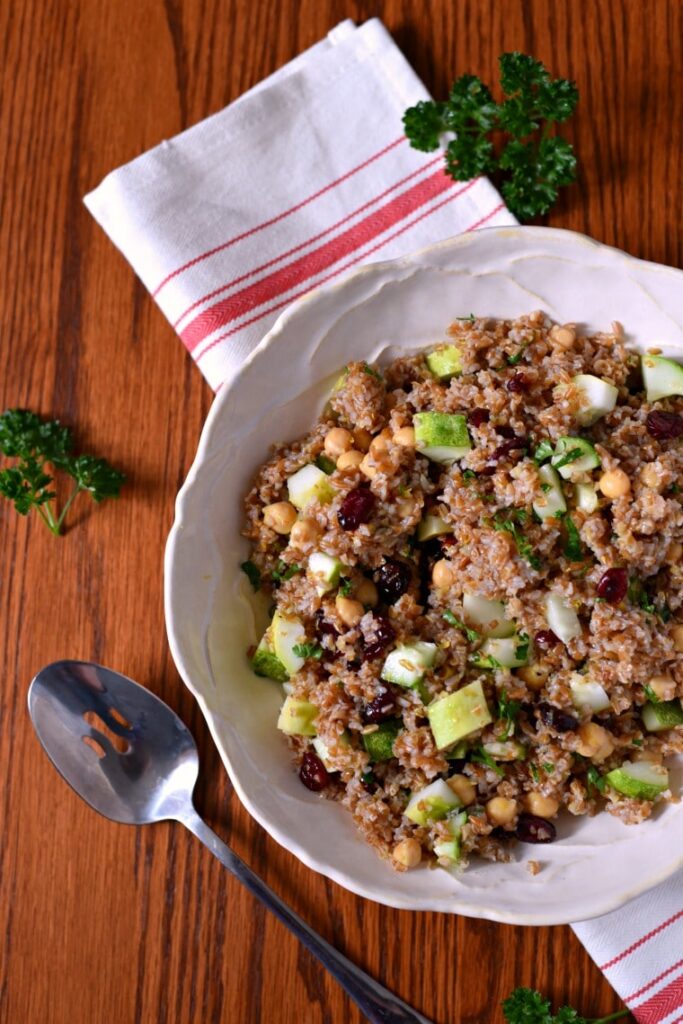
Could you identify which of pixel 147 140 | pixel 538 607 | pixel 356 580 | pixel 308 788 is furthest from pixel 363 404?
pixel 147 140

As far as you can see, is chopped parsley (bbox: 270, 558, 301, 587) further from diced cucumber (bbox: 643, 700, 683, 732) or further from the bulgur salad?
diced cucumber (bbox: 643, 700, 683, 732)

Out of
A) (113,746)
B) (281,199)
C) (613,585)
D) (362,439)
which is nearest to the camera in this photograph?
(613,585)

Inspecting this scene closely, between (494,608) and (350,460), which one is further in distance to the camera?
(350,460)

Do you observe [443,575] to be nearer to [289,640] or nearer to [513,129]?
[289,640]

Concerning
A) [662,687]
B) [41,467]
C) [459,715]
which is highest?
[41,467]

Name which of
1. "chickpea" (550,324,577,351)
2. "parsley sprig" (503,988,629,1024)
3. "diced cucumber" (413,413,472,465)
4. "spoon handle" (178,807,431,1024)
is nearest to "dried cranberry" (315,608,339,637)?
"diced cucumber" (413,413,472,465)

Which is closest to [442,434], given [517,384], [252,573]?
[517,384]

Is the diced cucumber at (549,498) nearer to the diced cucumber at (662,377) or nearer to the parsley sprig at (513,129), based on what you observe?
the diced cucumber at (662,377)
